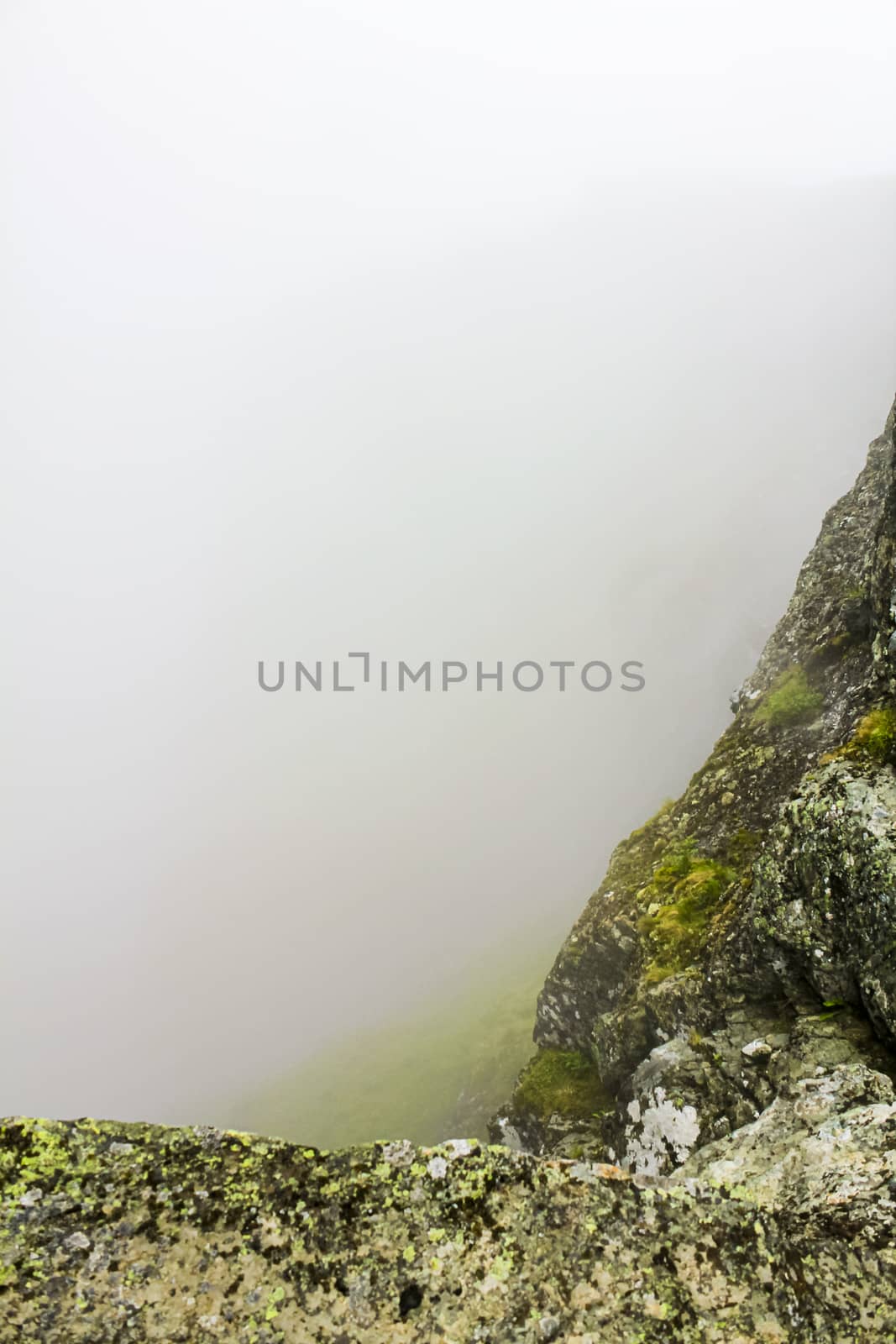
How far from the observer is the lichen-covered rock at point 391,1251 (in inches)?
176

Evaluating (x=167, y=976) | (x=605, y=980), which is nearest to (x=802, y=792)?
(x=605, y=980)

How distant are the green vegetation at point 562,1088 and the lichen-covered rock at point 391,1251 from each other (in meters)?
11.2

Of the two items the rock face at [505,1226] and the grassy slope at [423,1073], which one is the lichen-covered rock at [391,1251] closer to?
the rock face at [505,1226]

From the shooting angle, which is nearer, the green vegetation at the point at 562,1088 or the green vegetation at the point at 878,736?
the green vegetation at the point at 878,736

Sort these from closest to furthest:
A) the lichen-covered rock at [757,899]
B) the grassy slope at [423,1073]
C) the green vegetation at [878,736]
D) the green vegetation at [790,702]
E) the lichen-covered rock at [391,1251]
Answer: the lichen-covered rock at [391,1251]
the lichen-covered rock at [757,899]
the green vegetation at [878,736]
the green vegetation at [790,702]
the grassy slope at [423,1073]

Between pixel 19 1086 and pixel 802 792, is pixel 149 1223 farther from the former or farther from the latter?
pixel 19 1086

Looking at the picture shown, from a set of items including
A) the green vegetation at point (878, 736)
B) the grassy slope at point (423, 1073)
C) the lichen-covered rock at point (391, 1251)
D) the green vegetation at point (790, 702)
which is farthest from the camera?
the grassy slope at point (423, 1073)

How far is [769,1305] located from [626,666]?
386 feet

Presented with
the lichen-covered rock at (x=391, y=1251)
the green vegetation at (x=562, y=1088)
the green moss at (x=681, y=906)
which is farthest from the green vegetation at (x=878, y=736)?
the green vegetation at (x=562, y=1088)

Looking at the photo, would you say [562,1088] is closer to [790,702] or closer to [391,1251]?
[790,702]

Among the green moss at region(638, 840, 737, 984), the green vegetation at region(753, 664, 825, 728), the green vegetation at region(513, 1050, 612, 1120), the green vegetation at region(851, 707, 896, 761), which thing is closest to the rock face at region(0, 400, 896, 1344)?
the green vegetation at region(851, 707, 896, 761)

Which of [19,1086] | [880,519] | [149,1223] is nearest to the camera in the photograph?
[149,1223]

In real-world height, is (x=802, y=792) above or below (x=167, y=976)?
above

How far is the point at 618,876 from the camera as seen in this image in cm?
1867
